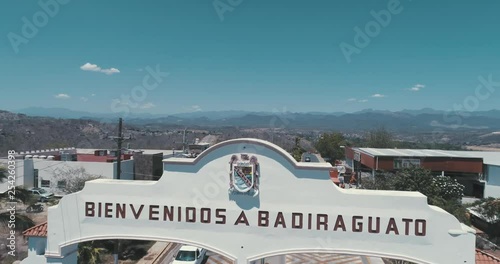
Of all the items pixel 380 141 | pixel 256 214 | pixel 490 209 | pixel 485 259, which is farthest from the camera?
pixel 380 141

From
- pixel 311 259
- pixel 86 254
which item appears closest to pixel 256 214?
pixel 86 254

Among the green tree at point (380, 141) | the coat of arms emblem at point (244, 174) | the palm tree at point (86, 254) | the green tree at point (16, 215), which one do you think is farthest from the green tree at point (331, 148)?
the coat of arms emblem at point (244, 174)

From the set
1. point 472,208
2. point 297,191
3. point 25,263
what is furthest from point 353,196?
point 472,208

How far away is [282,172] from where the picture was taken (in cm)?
1151

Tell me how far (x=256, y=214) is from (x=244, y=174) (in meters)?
1.38

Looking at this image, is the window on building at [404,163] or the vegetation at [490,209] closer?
the vegetation at [490,209]

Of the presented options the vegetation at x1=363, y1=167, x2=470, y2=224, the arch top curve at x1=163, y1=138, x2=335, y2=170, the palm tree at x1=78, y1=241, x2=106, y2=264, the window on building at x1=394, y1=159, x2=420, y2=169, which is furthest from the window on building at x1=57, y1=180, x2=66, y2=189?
the window on building at x1=394, y1=159, x2=420, y2=169

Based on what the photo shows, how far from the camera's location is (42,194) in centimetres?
3441

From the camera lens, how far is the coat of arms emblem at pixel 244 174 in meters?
11.5

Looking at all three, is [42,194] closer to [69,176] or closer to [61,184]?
[61,184]

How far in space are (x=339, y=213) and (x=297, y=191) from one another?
4.85 ft

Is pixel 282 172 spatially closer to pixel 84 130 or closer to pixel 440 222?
pixel 440 222

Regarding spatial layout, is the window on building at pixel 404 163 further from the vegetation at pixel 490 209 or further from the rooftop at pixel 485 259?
the rooftop at pixel 485 259

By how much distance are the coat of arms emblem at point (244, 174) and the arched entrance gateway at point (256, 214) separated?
0.03 m
